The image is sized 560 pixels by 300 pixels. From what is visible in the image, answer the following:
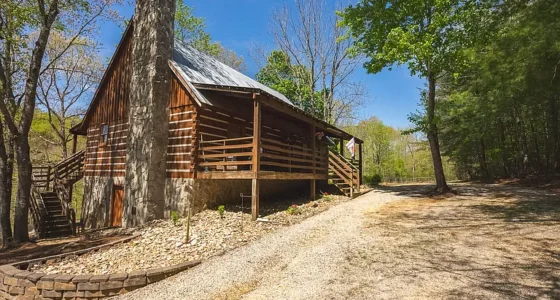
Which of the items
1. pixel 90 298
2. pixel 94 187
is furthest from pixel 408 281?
pixel 94 187

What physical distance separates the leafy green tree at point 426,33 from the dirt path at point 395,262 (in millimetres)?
7283

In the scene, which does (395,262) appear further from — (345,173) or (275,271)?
(345,173)

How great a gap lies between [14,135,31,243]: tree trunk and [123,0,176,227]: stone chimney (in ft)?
12.8

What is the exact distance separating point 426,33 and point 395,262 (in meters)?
11.5

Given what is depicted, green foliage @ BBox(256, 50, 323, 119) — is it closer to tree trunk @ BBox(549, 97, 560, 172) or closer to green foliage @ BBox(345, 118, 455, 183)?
green foliage @ BBox(345, 118, 455, 183)

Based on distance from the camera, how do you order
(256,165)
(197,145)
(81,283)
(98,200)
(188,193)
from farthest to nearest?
1. (98,200)
2. (197,145)
3. (188,193)
4. (256,165)
5. (81,283)

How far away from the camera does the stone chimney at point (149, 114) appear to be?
36.9 feet

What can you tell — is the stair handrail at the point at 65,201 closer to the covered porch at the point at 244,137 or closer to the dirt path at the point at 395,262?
the covered porch at the point at 244,137

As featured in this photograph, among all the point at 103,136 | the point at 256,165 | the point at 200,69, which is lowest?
the point at 256,165

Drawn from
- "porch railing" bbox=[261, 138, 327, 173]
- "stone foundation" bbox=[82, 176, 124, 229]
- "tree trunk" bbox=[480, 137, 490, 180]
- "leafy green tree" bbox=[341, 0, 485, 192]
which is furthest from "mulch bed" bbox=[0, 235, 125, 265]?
"tree trunk" bbox=[480, 137, 490, 180]

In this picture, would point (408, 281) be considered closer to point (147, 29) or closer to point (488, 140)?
point (147, 29)

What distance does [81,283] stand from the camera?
21.5 ft

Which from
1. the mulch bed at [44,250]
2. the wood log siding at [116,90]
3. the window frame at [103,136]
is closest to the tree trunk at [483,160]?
the wood log siding at [116,90]

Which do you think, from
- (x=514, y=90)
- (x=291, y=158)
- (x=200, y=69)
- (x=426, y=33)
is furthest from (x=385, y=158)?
(x=200, y=69)
